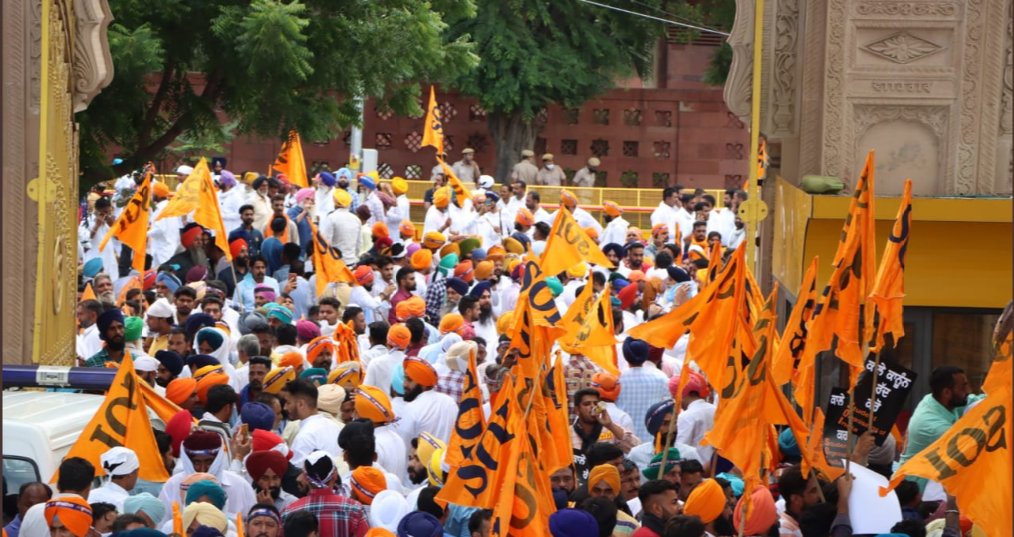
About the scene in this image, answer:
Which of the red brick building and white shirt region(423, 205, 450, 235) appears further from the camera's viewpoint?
the red brick building

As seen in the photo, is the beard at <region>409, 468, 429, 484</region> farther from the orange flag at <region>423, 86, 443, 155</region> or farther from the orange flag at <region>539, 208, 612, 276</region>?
the orange flag at <region>423, 86, 443, 155</region>

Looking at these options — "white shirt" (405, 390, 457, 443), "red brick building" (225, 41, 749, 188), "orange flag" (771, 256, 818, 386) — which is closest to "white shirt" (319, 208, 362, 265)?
"white shirt" (405, 390, 457, 443)

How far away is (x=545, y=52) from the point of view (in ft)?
103

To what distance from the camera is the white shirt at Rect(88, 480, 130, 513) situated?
6.91 metres

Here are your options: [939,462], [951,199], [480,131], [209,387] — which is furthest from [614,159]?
[939,462]

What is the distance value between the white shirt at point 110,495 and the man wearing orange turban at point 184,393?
1.87 meters

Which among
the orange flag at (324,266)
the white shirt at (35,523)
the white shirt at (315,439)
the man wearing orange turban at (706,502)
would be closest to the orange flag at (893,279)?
the man wearing orange turban at (706,502)

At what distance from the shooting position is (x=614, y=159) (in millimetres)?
34375

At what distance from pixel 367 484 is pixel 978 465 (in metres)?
3.09

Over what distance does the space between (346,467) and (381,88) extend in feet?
21.3

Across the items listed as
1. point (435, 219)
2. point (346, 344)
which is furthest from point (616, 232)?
point (346, 344)

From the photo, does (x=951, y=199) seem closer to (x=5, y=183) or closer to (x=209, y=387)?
(x=209, y=387)

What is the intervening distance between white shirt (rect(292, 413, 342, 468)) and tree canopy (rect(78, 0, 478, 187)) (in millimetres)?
4659

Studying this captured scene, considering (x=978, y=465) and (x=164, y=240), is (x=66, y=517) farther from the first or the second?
(x=164, y=240)
